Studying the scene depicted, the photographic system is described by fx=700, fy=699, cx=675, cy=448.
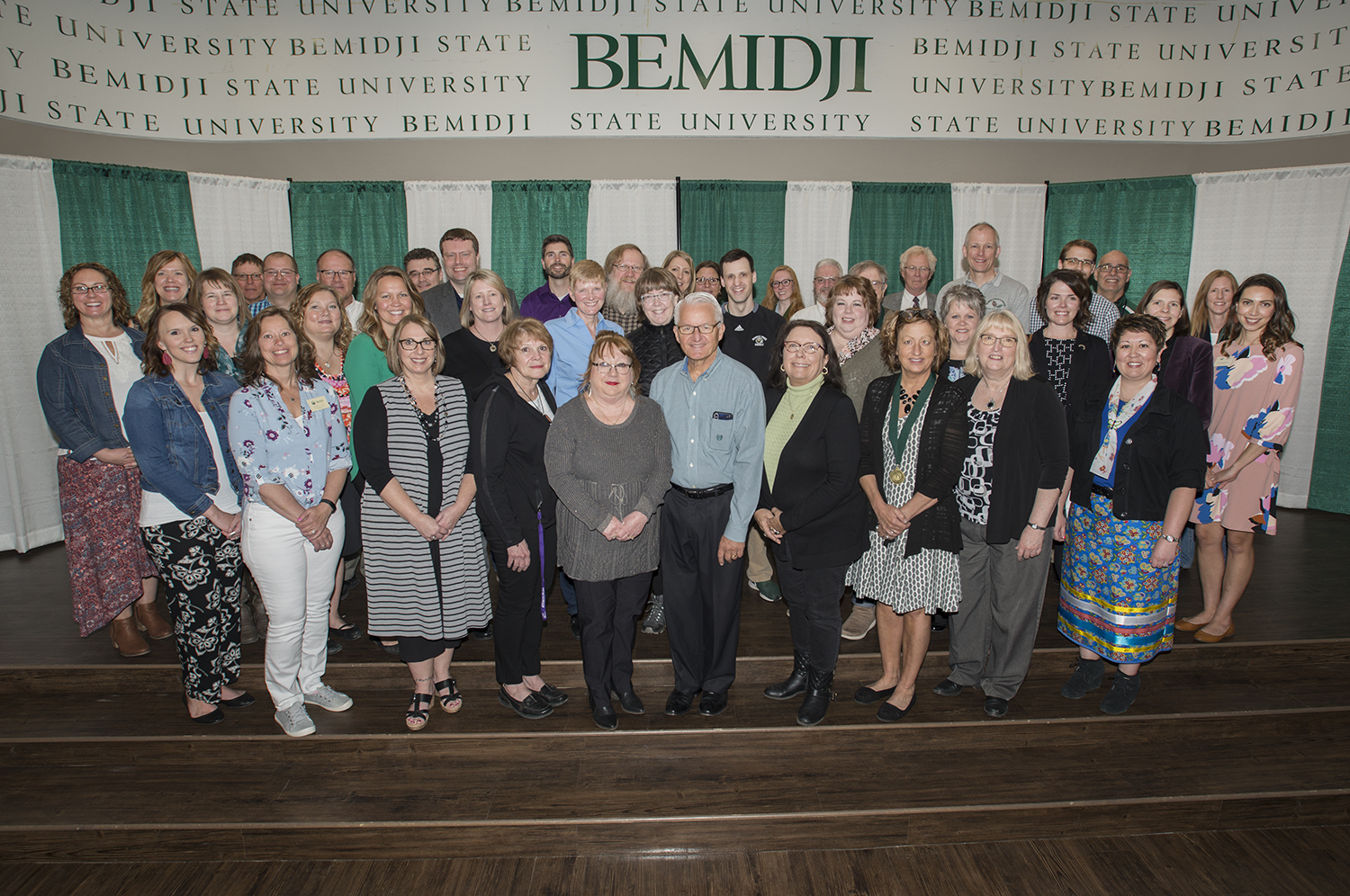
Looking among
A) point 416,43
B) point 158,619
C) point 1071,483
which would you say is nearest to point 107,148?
point 416,43

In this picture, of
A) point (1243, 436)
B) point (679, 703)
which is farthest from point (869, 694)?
point (1243, 436)

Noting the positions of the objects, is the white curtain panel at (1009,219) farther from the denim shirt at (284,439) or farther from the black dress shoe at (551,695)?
the denim shirt at (284,439)

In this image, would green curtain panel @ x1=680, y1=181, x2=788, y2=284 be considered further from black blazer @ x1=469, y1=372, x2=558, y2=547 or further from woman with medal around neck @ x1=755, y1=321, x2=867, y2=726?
black blazer @ x1=469, y1=372, x2=558, y2=547

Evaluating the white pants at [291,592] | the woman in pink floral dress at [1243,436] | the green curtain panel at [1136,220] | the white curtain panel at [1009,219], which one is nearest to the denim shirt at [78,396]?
the white pants at [291,592]

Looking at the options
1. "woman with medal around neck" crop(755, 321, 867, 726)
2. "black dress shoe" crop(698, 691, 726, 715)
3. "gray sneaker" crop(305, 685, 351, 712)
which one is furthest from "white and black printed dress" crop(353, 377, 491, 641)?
"woman with medal around neck" crop(755, 321, 867, 726)

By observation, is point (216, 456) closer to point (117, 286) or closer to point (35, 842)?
point (117, 286)

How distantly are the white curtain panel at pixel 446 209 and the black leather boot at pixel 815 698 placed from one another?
4.24 meters

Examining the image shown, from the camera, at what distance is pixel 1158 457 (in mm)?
2848

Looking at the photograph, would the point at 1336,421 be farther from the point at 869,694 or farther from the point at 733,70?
the point at 733,70

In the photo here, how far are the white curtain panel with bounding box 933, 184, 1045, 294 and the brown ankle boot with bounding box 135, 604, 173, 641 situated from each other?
5759mm

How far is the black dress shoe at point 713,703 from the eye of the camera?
9.85 feet

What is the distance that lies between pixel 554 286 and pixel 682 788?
2.73 meters

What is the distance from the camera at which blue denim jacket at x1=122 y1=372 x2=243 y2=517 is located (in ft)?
8.98

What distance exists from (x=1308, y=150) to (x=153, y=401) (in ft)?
26.1
